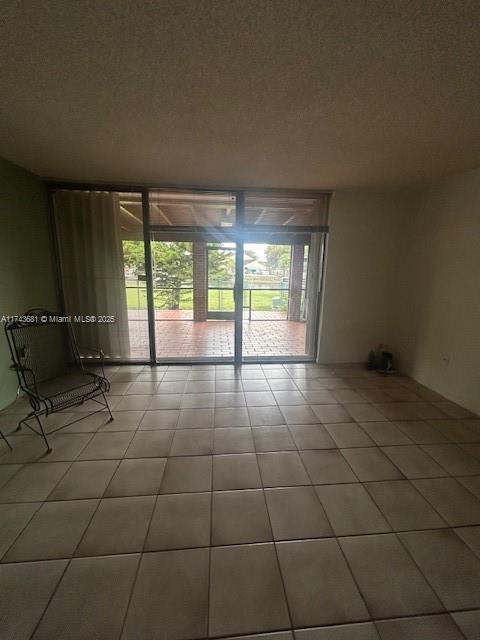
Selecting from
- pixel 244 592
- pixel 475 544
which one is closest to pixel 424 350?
pixel 475 544

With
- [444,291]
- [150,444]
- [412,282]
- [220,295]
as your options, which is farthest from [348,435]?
[220,295]

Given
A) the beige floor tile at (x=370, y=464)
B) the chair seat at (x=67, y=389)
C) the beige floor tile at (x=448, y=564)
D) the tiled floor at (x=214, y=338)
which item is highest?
the chair seat at (x=67, y=389)

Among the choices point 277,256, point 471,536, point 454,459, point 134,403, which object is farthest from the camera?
point 277,256

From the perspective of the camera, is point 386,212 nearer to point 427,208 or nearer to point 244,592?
point 427,208

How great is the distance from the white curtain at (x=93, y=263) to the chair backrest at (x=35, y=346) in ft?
1.98

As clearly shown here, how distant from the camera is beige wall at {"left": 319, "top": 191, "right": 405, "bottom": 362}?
3.27 metres

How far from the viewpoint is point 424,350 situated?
9.86ft

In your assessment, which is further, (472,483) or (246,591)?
(472,483)

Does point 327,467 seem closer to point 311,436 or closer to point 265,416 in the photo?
point 311,436

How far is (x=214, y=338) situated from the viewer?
4668mm

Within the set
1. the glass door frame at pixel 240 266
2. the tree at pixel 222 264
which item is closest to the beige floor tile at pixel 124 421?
the glass door frame at pixel 240 266

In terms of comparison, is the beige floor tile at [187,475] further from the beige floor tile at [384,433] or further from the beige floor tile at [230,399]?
the beige floor tile at [384,433]

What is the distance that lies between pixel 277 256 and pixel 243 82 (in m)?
3.01

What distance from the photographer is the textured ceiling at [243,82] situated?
100cm
